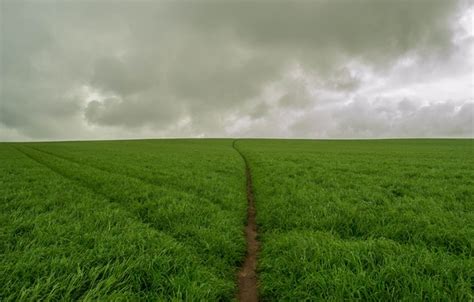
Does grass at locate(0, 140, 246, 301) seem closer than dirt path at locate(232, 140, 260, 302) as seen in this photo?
Yes

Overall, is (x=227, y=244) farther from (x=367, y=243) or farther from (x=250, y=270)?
(x=367, y=243)

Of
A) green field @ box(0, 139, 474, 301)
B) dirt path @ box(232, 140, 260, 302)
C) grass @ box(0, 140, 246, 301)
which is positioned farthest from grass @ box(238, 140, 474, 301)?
grass @ box(0, 140, 246, 301)

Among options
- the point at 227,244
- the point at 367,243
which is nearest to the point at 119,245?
the point at 227,244

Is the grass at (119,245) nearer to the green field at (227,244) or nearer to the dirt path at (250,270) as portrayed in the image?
the green field at (227,244)

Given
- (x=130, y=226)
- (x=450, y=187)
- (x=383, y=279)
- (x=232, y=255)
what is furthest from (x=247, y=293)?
(x=450, y=187)

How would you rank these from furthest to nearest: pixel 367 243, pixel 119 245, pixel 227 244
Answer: pixel 227 244, pixel 367 243, pixel 119 245

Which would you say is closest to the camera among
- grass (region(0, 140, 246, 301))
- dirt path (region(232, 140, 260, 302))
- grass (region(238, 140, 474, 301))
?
grass (region(0, 140, 246, 301))

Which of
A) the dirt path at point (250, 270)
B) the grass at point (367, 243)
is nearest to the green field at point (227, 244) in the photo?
the grass at point (367, 243)

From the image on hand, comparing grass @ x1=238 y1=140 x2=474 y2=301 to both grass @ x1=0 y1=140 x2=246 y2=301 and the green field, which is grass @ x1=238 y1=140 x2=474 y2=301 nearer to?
the green field

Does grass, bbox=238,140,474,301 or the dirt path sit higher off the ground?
grass, bbox=238,140,474,301

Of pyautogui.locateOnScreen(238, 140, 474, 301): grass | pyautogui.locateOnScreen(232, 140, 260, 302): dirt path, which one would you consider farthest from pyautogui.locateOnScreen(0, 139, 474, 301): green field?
pyautogui.locateOnScreen(232, 140, 260, 302): dirt path

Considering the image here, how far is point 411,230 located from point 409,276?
2539 mm

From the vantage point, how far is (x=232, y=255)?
5270 mm

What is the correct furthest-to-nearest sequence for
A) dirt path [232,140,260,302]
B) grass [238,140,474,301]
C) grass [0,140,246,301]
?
1. dirt path [232,140,260,302]
2. grass [238,140,474,301]
3. grass [0,140,246,301]
